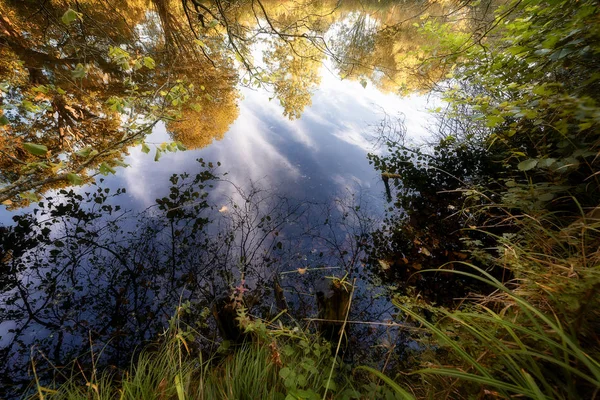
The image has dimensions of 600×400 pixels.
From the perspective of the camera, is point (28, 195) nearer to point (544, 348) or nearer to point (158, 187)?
point (544, 348)

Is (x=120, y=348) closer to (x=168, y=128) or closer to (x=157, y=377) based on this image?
(x=157, y=377)

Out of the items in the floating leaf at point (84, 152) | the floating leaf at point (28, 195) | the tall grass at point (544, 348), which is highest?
the floating leaf at point (84, 152)

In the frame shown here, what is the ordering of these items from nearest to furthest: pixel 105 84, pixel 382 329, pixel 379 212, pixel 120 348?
pixel 120 348 → pixel 382 329 → pixel 379 212 → pixel 105 84

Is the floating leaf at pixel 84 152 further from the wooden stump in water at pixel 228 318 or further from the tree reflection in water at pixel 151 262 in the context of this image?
the wooden stump in water at pixel 228 318

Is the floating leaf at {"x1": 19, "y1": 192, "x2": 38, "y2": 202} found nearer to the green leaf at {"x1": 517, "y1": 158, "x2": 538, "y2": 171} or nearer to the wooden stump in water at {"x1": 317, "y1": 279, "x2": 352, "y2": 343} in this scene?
the wooden stump in water at {"x1": 317, "y1": 279, "x2": 352, "y2": 343}

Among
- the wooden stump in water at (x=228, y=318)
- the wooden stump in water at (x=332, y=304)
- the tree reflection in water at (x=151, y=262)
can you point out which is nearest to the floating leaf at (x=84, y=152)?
the tree reflection in water at (x=151, y=262)

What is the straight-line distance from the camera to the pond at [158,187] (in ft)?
9.05

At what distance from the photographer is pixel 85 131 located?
4750 mm

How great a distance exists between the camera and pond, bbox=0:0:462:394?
2760 mm

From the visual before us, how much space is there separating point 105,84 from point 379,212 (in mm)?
7891

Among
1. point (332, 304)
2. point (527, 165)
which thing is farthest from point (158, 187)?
point (527, 165)

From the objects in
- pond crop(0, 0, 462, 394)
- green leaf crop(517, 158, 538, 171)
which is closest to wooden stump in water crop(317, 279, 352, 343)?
pond crop(0, 0, 462, 394)

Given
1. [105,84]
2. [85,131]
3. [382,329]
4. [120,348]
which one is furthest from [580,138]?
[105,84]

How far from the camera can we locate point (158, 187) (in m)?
4.93
